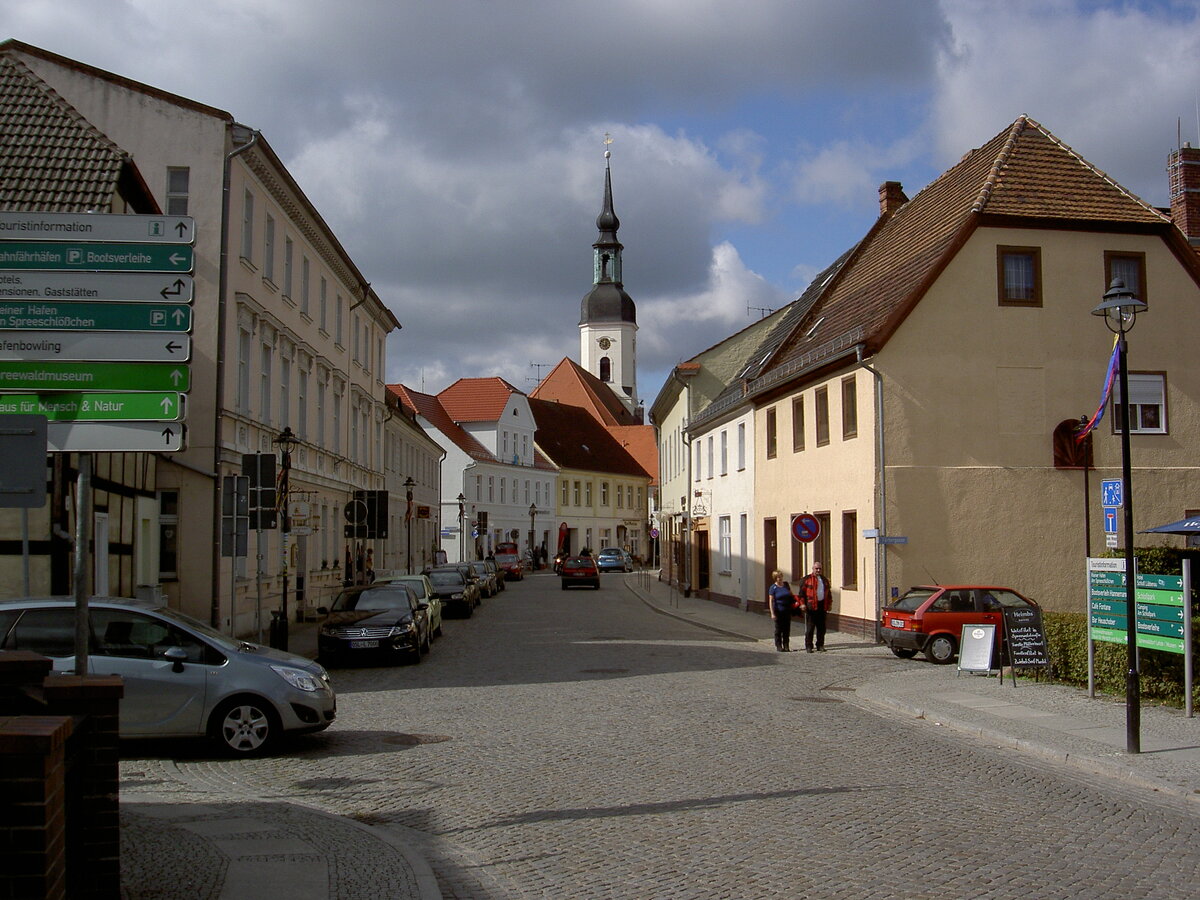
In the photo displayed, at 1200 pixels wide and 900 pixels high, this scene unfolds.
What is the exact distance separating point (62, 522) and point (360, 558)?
76.0 ft

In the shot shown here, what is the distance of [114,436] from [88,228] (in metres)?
1.47

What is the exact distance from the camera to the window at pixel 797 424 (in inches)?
1228

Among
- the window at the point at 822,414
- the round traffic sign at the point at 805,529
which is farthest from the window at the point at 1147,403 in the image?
the round traffic sign at the point at 805,529

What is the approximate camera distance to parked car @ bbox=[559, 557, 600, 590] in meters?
55.0

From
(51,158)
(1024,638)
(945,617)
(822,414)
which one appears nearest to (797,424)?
(822,414)

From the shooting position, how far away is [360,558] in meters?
41.0

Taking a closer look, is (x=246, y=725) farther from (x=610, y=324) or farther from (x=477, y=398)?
(x=610, y=324)

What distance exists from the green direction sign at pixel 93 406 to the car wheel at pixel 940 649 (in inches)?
656

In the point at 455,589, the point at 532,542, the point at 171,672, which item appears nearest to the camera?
the point at 171,672

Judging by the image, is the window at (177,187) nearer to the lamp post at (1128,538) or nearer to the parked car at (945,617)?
the parked car at (945,617)

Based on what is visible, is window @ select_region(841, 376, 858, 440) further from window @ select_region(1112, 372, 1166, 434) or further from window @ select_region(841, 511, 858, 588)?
window @ select_region(1112, 372, 1166, 434)

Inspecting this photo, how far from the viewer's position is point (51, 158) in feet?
64.3

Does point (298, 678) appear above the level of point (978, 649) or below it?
above

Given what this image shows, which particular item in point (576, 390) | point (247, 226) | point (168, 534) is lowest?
point (168, 534)
